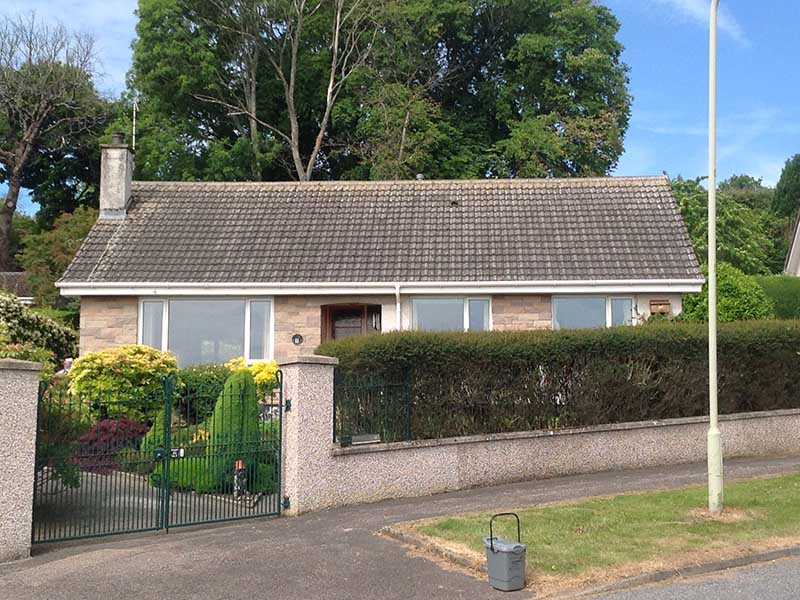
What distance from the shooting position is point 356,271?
17891mm

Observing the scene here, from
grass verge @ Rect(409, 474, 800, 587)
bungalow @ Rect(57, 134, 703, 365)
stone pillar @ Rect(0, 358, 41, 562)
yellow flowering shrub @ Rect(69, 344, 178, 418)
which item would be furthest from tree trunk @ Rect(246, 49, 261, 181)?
grass verge @ Rect(409, 474, 800, 587)

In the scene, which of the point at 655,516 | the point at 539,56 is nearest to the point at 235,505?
the point at 655,516

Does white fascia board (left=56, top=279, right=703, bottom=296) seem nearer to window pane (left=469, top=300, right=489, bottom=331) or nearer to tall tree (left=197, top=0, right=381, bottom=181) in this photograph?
window pane (left=469, top=300, right=489, bottom=331)

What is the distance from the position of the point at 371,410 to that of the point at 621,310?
8.27 metres

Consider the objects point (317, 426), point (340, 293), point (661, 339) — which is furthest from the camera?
point (340, 293)

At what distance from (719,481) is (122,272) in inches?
516

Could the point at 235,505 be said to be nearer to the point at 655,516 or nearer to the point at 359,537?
the point at 359,537

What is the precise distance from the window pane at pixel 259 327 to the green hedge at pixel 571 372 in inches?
220

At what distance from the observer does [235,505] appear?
1047 cm

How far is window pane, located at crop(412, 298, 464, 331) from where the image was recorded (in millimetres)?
17672

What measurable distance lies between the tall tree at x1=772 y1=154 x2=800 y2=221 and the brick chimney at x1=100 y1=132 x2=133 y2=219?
53.6 meters

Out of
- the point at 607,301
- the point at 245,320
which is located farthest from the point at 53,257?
the point at 607,301

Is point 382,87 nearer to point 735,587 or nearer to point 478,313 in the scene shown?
point 478,313

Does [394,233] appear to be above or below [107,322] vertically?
above
